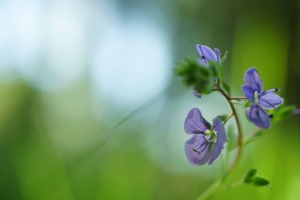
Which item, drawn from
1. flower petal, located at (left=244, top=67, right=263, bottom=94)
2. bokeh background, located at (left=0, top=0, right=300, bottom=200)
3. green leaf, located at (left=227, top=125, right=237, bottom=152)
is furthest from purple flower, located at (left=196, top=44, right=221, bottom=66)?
bokeh background, located at (left=0, top=0, right=300, bottom=200)

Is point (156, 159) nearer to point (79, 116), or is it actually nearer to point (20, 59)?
point (79, 116)

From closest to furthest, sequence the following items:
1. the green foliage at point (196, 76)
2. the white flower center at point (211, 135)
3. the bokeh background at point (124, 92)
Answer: the green foliage at point (196, 76), the white flower center at point (211, 135), the bokeh background at point (124, 92)

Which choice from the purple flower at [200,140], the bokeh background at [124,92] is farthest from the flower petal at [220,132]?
the bokeh background at [124,92]

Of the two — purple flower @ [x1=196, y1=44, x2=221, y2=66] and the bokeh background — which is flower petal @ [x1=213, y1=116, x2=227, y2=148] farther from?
the bokeh background

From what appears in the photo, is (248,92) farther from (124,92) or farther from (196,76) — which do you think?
(124,92)

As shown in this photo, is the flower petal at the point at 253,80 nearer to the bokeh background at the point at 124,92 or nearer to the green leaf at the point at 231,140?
the green leaf at the point at 231,140

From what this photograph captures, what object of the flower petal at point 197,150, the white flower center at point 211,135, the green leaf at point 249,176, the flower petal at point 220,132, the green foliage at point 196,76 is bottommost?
the green leaf at point 249,176

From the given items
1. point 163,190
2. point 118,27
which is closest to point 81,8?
point 118,27

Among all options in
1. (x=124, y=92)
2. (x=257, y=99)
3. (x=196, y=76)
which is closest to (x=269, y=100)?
(x=257, y=99)
